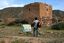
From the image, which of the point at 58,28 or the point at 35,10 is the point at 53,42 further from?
the point at 35,10

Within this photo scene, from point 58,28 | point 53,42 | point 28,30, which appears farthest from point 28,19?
A: point 53,42

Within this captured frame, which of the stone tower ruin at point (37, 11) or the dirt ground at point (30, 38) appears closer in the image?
the dirt ground at point (30, 38)

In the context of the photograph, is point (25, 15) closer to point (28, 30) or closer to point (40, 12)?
point (40, 12)

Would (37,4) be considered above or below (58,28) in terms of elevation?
above

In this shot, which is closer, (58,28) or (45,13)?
(58,28)

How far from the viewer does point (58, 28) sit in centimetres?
3341

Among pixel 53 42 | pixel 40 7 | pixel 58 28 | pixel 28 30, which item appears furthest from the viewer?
pixel 40 7

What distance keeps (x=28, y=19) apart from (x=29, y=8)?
5.77 ft

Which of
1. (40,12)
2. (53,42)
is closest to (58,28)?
(40,12)

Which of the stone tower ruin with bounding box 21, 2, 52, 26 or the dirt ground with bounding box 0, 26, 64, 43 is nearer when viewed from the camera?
the dirt ground with bounding box 0, 26, 64, 43

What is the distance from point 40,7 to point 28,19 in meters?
2.84

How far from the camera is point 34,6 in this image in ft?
135

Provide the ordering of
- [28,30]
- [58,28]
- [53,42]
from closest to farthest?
[53,42]
[28,30]
[58,28]

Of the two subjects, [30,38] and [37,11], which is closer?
[30,38]
